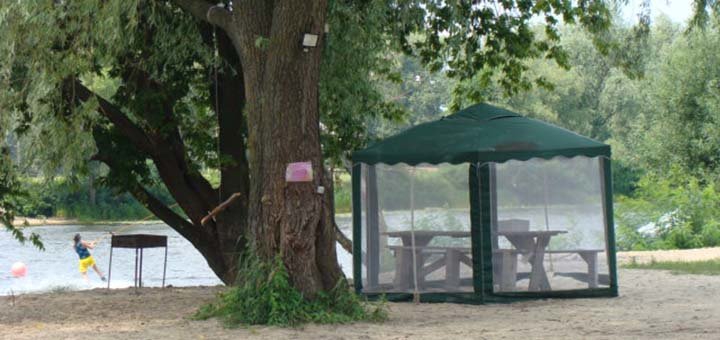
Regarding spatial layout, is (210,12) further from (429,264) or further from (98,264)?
(98,264)

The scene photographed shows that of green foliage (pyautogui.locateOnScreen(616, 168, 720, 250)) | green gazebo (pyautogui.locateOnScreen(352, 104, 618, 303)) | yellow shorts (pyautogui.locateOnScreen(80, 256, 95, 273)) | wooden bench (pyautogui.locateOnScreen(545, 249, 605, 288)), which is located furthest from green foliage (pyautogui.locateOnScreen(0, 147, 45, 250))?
green foliage (pyautogui.locateOnScreen(616, 168, 720, 250))

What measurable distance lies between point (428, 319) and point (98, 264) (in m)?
16.7

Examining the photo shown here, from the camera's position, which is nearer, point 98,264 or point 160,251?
point 98,264

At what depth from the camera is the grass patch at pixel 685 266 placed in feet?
43.2

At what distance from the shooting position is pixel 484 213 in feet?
33.2

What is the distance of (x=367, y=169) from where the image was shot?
10742 millimetres

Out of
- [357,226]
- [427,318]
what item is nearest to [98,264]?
[357,226]

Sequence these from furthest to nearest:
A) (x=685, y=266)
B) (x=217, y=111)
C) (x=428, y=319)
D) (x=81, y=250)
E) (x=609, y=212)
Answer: (x=81, y=250) < (x=685, y=266) < (x=217, y=111) < (x=609, y=212) < (x=428, y=319)

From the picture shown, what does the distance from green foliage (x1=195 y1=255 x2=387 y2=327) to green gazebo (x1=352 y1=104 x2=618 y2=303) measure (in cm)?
170

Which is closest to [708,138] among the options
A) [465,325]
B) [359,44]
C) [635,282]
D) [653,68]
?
[653,68]

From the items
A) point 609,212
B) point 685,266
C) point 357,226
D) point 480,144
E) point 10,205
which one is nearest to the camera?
point 480,144

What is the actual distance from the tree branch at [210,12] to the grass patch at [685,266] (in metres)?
6.89

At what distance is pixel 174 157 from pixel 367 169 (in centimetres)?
297

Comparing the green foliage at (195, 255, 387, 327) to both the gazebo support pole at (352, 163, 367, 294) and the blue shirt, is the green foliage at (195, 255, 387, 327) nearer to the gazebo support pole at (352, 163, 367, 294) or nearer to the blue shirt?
the gazebo support pole at (352, 163, 367, 294)
